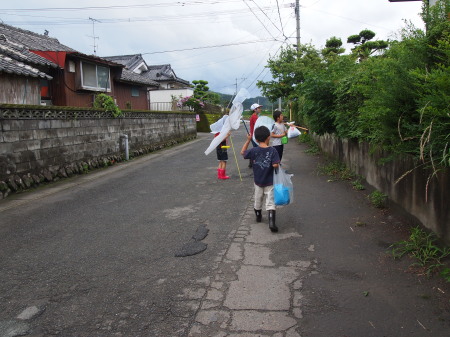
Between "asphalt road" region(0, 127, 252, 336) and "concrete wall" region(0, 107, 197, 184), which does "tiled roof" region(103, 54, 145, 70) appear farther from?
"asphalt road" region(0, 127, 252, 336)

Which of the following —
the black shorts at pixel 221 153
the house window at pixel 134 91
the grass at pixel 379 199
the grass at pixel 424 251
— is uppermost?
the house window at pixel 134 91

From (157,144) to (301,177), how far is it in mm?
10439

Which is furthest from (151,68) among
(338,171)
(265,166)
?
(265,166)

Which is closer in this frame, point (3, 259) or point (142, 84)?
point (3, 259)

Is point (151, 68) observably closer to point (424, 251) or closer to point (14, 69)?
point (14, 69)

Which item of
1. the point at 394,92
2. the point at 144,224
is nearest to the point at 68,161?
the point at 144,224

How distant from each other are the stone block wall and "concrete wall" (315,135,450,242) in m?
7.47

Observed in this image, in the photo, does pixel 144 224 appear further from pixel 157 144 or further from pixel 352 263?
pixel 157 144

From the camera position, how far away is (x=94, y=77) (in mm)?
18000

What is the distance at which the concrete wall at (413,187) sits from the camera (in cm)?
361

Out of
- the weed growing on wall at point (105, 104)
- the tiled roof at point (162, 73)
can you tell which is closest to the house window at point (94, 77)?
the weed growing on wall at point (105, 104)

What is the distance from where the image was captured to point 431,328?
264 cm

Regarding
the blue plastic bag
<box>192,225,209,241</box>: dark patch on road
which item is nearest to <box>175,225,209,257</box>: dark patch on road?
<box>192,225,209,241</box>: dark patch on road

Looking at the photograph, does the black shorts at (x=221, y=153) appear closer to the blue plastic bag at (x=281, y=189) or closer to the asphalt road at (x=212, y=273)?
the asphalt road at (x=212, y=273)
